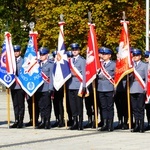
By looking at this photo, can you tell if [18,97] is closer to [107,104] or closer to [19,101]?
[19,101]

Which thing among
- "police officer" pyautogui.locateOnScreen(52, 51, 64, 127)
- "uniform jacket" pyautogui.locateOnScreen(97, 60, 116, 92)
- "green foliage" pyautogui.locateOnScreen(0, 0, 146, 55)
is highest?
"green foliage" pyautogui.locateOnScreen(0, 0, 146, 55)

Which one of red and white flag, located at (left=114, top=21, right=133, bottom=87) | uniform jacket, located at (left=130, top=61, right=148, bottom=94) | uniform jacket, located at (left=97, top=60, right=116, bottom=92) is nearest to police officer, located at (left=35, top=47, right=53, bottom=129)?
uniform jacket, located at (left=97, top=60, right=116, bottom=92)

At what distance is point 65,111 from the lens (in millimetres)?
17734

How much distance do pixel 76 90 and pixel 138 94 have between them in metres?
1.36

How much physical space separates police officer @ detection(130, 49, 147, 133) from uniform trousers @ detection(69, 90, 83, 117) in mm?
1164

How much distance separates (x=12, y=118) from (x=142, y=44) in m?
24.4

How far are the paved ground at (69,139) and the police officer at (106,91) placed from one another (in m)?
0.34

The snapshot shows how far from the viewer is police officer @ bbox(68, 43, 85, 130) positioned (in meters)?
17.6

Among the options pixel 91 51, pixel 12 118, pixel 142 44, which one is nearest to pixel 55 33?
pixel 142 44

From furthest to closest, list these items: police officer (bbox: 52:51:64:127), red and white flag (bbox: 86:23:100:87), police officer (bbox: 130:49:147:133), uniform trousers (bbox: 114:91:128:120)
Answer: police officer (bbox: 52:51:64:127) → uniform trousers (bbox: 114:91:128:120) → red and white flag (bbox: 86:23:100:87) → police officer (bbox: 130:49:147:133)

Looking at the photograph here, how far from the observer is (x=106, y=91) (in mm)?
17344

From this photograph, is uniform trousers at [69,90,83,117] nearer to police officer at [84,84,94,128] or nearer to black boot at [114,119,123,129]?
police officer at [84,84,94,128]

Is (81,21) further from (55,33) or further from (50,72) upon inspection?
(50,72)

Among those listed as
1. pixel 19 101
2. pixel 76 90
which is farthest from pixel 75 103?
pixel 19 101
